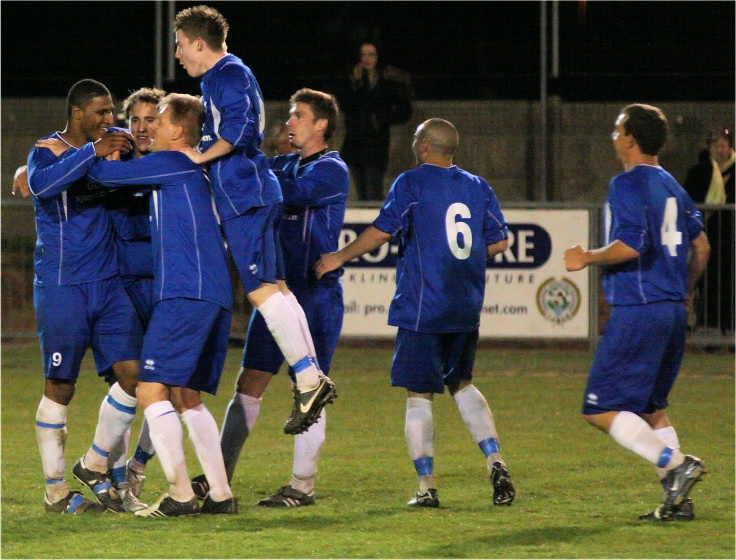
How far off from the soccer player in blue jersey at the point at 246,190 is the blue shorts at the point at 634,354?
132 centimetres

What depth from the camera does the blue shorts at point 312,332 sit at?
631 centimetres

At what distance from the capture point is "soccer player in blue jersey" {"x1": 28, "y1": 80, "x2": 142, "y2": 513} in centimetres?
593

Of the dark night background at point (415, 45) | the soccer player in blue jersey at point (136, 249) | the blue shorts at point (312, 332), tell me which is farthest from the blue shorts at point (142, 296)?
the dark night background at point (415, 45)

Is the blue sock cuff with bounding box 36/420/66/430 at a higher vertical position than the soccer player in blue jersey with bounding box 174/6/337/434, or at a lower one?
lower

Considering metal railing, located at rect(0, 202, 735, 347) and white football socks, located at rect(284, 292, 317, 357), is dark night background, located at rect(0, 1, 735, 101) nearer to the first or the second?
metal railing, located at rect(0, 202, 735, 347)

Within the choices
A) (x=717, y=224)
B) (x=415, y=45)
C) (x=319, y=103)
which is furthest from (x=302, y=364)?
(x=415, y=45)

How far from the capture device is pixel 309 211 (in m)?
6.39

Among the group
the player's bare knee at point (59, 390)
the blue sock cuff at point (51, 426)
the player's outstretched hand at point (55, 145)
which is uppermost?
the player's outstretched hand at point (55, 145)

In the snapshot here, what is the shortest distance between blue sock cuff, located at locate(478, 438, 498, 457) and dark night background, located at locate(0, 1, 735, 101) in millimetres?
9621

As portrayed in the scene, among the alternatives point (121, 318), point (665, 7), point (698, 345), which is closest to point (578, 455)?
point (121, 318)

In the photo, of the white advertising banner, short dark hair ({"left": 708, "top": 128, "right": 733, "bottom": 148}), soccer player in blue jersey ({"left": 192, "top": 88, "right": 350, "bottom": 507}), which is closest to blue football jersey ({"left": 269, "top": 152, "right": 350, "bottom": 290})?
soccer player in blue jersey ({"left": 192, "top": 88, "right": 350, "bottom": 507})

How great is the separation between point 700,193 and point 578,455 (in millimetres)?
6011

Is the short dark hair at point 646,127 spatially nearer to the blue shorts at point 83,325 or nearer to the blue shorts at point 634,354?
the blue shorts at point 634,354

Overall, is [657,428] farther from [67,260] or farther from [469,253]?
[67,260]
